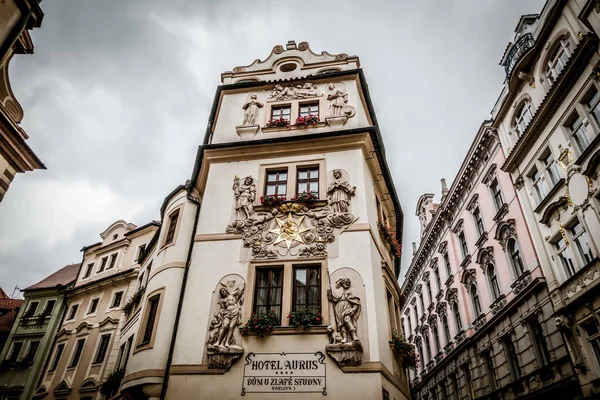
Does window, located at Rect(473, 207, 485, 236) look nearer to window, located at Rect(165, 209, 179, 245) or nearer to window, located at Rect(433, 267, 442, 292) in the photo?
window, located at Rect(433, 267, 442, 292)

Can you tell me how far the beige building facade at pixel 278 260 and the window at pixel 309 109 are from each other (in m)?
0.06

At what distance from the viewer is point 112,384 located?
21.5 meters

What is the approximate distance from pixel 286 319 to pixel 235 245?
3.75m

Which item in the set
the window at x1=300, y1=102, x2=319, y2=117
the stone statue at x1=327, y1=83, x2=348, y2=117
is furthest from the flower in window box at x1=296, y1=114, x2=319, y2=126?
the stone statue at x1=327, y1=83, x2=348, y2=117

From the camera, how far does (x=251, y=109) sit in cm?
2031

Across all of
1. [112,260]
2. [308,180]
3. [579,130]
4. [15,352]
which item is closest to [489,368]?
[579,130]


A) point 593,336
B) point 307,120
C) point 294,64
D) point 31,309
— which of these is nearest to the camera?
point 593,336

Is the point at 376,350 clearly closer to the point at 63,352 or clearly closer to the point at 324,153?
the point at 324,153

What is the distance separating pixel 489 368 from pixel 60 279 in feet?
130

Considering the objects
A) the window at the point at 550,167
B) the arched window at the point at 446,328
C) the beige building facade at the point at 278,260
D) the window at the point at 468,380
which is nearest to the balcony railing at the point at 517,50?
the window at the point at 550,167

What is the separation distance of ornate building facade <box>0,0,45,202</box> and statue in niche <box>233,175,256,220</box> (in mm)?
7486

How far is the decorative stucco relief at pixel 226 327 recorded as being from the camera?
13383 millimetres

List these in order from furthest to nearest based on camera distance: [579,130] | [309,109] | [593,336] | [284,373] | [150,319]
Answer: [309,109] < [579,130] < [593,336] < [150,319] < [284,373]

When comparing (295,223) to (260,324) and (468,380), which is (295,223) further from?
(468,380)
